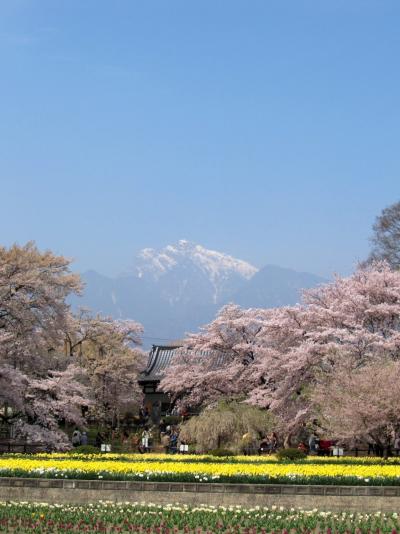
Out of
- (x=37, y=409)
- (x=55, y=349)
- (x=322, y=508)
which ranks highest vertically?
(x=55, y=349)

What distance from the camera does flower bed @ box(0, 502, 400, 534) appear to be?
71.4 ft

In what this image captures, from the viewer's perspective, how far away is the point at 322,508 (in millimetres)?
26422

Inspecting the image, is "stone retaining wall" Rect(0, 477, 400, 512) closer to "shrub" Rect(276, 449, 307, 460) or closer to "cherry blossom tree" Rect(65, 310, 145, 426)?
"shrub" Rect(276, 449, 307, 460)

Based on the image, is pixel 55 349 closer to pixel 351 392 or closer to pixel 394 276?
pixel 394 276

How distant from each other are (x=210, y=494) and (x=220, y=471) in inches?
107

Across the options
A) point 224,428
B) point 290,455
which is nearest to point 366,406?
point 290,455

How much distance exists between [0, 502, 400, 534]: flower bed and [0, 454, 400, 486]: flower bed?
1935 millimetres

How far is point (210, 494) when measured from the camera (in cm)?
2720

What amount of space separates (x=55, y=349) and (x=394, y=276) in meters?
21.8

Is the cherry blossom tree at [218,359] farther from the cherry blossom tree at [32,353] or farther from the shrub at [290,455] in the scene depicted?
the shrub at [290,455]

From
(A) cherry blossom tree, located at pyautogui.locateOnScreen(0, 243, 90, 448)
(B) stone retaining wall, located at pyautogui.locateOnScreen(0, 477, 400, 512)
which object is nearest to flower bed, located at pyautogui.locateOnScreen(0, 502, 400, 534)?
(B) stone retaining wall, located at pyautogui.locateOnScreen(0, 477, 400, 512)

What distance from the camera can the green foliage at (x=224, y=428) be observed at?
152ft

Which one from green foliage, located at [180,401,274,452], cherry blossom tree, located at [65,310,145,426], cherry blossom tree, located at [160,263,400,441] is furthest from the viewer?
cherry blossom tree, located at [65,310,145,426]

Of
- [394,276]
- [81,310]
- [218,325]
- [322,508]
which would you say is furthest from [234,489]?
[81,310]
